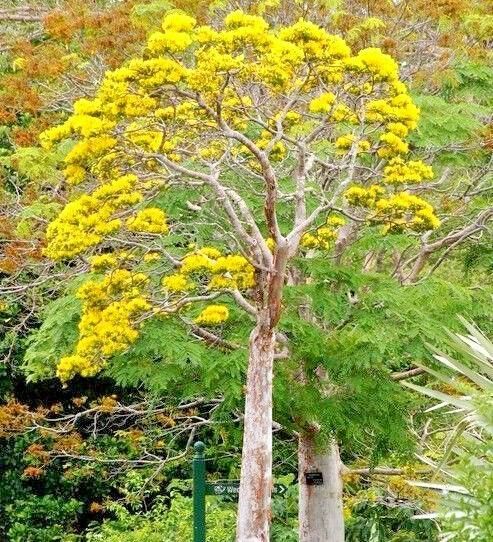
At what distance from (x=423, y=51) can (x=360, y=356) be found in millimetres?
3224

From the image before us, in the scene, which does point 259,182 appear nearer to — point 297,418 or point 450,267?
point 297,418

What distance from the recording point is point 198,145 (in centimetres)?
888

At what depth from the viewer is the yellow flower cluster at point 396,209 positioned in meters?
8.06

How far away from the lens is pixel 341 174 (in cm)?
1034

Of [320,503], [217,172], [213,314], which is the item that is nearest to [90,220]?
[217,172]

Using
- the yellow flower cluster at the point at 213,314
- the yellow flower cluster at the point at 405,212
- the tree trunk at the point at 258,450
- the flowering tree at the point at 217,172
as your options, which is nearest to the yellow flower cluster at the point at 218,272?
the flowering tree at the point at 217,172

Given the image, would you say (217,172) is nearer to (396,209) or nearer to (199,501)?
(396,209)

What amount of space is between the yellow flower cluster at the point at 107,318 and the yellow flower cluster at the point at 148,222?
32cm

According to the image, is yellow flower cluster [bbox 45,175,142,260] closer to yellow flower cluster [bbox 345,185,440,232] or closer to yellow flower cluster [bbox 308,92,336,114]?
yellow flower cluster [bbox 308,92,336,114]

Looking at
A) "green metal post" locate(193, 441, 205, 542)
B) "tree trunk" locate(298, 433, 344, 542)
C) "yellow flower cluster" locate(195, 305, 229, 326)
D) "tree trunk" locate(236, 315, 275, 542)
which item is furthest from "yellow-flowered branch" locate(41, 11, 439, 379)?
"tree trunk" locate(298, 433, 344, 542)

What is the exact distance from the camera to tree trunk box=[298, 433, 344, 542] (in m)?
9.92

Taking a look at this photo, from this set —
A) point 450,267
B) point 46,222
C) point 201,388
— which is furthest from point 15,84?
point 450,267

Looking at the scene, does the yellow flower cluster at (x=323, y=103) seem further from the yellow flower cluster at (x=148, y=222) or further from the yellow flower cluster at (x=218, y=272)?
the yellow flower cluster at (x=148, y=222)

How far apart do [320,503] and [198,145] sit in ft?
10.8
